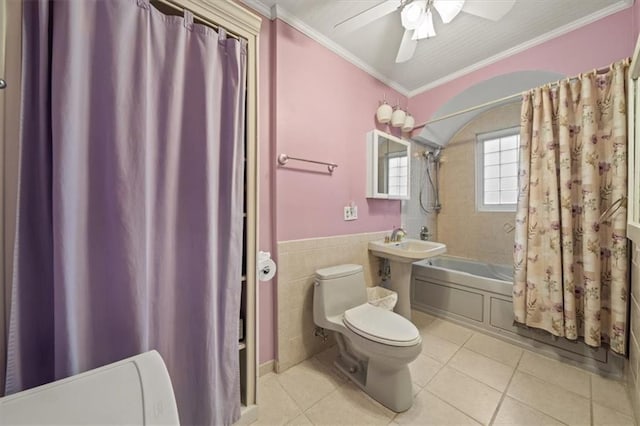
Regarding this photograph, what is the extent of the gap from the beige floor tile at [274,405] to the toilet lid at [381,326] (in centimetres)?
56

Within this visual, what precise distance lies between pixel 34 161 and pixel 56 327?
0.57 metres

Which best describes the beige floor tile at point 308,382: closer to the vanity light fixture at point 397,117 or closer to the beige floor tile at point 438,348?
the beige floor tile at point 438,348

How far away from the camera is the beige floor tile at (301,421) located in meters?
1.26

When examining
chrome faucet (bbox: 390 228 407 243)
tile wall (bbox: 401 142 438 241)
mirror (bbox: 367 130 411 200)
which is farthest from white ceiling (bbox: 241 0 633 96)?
chrome faucet (bbox: 390 228 407 243)

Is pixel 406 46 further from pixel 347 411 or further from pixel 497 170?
pixel 347 411

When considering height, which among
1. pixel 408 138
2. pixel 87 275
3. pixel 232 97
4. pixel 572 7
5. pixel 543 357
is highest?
pixel 572 7

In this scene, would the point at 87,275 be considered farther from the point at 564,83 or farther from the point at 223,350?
the point at 564,83

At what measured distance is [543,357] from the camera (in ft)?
5.99

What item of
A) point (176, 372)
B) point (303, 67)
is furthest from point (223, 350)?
point (303, 67)

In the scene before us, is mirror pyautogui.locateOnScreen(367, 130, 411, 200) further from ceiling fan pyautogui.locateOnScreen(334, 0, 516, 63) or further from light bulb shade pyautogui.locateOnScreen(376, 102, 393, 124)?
ceiling fan pyautogui.locateOnScreen(334, 0, 516, 63)

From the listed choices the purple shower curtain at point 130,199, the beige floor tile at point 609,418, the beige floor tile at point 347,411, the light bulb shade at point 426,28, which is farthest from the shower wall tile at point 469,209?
the purple shower curtain at point 130,199

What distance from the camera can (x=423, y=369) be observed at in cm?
168

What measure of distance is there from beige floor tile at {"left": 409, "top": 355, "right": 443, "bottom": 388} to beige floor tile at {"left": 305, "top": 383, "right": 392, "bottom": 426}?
37cm

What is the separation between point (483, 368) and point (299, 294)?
143 centimetres
